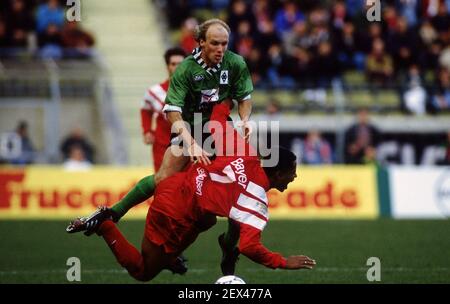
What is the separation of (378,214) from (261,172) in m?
12.0

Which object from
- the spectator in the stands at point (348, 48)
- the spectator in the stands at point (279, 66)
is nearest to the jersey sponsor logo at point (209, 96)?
the spectator in the stands at point (279, 66)

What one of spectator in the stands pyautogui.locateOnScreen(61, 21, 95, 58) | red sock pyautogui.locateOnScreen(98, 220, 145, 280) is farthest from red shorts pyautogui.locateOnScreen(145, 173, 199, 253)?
spectator in the stands pyautogui.locateOnScreen(61, 21, 95, 58)

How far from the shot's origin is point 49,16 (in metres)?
24.4

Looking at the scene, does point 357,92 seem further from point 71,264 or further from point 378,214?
point 71,264

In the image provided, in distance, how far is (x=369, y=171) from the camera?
20875 millimetres

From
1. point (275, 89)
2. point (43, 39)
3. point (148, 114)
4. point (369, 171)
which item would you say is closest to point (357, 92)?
point (275, 89)

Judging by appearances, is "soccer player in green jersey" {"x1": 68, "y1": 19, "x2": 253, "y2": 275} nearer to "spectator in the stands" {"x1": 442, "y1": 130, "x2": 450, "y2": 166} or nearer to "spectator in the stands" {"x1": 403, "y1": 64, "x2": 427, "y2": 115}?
"spectator in the stands" {"x1": 442, "y1": 130, "x2": 450, "y2": 166}

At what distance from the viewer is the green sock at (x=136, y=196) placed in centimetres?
1097

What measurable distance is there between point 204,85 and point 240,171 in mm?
1770

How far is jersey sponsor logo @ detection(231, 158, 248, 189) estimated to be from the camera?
9.00 m

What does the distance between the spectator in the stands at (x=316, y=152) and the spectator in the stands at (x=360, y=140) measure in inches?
16.3

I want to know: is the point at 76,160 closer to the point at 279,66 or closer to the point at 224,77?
the point at 279,66

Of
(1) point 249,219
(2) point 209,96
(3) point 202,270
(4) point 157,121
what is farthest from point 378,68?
(1) point 249,219
